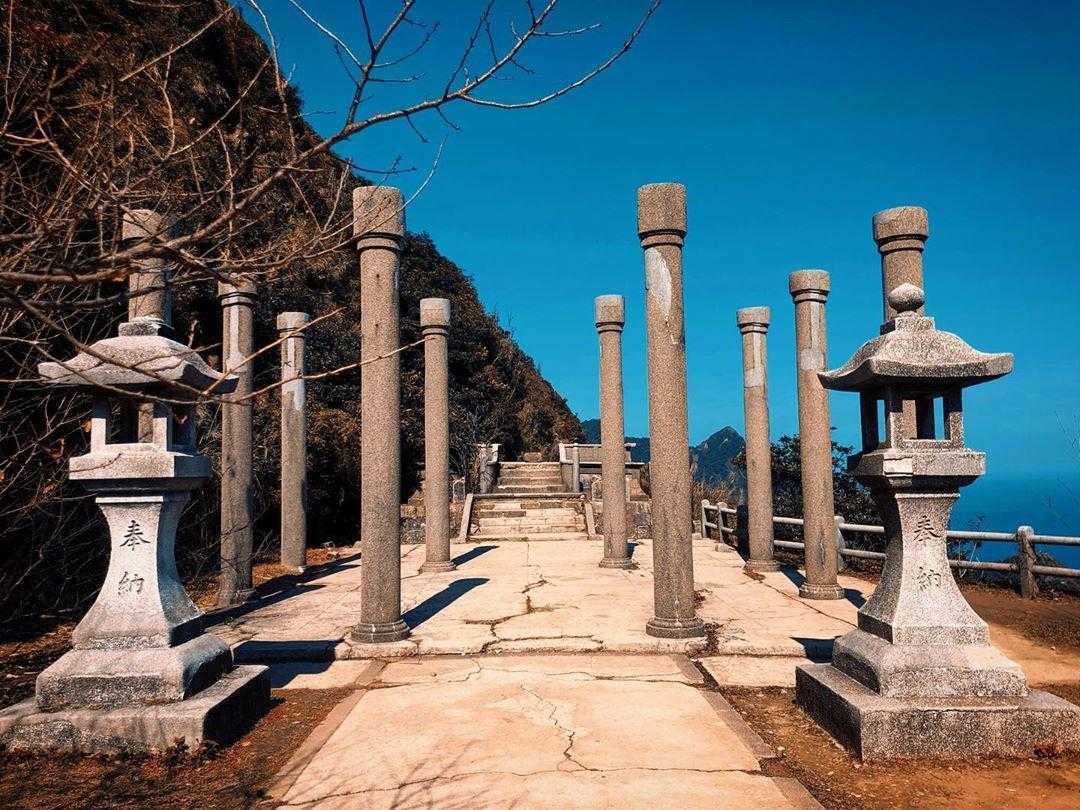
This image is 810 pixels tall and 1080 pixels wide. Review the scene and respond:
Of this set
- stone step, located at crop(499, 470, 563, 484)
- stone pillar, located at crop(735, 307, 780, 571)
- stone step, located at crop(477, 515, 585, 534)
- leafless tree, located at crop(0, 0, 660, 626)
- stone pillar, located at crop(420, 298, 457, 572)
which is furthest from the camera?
stone step, located at crop(499, 470, 563, 484)

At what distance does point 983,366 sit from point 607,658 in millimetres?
3623

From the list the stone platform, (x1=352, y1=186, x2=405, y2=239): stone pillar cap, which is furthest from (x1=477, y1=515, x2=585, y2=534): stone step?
(x1=352, y1=186, x2=405, y2=239): stone pillar cap

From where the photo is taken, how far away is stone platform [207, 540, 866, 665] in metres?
6.31

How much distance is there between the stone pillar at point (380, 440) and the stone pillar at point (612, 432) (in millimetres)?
5008

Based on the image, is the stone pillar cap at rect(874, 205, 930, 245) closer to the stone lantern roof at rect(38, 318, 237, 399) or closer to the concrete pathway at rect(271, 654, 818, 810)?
the concrete pathway at rect(271, 654, 818, 810)

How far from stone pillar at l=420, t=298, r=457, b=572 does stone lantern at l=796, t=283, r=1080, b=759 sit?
7.10 m

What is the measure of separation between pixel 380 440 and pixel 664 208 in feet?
10.9

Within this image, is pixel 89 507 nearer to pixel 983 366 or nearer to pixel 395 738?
pixel 395 738

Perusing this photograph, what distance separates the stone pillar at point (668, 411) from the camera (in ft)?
20.8

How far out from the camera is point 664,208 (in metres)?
6.58

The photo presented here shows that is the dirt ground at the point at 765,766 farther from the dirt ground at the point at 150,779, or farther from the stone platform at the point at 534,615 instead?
the stone platform at the point at 534,615

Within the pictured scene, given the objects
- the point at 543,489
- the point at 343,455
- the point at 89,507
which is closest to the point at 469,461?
the point at 543,489

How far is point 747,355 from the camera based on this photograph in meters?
11.2

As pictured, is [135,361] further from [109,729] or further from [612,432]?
[612,432]
